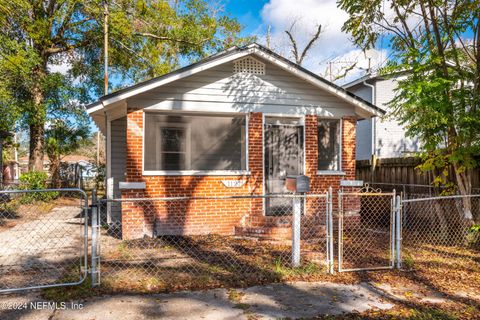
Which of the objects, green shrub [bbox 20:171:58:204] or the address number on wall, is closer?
the address number on wall

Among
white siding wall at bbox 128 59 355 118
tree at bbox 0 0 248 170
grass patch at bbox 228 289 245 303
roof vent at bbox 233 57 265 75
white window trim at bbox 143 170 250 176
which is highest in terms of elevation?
tree at bbox 0 0 248 170

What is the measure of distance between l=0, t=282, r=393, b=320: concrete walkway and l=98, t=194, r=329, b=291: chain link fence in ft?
1.40

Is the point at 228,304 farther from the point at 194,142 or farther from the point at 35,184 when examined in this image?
the point at 35,184

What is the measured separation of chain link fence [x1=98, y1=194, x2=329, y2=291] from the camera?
566 centimetres

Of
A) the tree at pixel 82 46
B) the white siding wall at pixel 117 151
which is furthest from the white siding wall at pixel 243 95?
the tree at pixel 82 46

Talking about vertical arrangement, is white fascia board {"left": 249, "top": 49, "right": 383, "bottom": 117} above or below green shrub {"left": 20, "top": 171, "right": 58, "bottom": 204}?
above

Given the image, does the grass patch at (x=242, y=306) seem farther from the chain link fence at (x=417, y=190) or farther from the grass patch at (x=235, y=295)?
the chain link fence at (x=417, y=190)

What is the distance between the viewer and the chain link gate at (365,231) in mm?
6055

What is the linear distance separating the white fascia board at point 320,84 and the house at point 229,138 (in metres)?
0.02

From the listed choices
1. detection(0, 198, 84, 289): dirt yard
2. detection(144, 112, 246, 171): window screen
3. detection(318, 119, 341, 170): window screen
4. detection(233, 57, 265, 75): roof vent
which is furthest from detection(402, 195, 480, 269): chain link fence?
detection(0, 198, 84, 289): dirt yard

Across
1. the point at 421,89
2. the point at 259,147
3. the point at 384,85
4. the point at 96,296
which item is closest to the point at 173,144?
the point at 259,147

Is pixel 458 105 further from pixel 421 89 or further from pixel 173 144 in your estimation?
pixel 173 144

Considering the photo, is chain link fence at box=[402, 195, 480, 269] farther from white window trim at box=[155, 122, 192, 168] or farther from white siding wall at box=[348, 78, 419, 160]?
white siding wall at box=[348, 78, 419, 160]

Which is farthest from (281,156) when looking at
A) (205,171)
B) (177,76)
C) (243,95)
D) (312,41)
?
(312,41)
